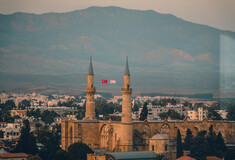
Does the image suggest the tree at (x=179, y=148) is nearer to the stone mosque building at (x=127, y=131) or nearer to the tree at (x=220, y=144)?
the stone mosque building at (x=127, y=131)

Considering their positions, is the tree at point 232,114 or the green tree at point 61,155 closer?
the green tree at point 61,155

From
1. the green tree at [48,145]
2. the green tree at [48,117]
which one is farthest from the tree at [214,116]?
the green tree at [48,145]

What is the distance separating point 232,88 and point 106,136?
4387cm

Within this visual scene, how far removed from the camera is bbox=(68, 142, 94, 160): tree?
69.6m

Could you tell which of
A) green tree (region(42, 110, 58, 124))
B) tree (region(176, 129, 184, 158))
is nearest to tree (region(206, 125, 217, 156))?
tree (region(176, 129, 184, 158))

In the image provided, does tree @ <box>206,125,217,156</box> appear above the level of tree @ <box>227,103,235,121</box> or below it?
below

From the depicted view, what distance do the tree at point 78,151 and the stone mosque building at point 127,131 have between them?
13.4 feet

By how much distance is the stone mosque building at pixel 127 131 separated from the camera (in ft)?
238

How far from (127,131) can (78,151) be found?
6040 millimetres

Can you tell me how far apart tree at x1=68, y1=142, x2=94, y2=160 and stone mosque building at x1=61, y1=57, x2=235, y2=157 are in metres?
4.08

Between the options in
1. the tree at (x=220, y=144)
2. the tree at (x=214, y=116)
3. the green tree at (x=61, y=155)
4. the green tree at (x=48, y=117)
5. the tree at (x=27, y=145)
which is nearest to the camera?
the green tree at (x=61, y=155)

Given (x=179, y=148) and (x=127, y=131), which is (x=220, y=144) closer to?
(x=179, y=148)

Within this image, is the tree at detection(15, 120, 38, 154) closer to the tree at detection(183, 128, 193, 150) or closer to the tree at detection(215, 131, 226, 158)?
the tree at detection(183, 128, 193, 150)

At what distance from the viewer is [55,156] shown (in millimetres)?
67562
